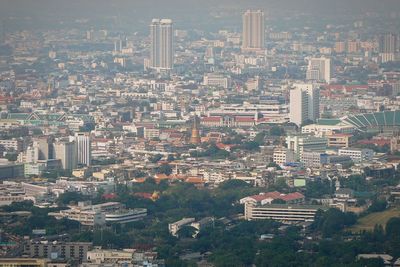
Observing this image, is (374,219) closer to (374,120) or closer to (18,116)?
(374,120)

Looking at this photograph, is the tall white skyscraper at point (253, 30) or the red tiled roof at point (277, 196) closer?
the red tiled roof at point (277, 196)

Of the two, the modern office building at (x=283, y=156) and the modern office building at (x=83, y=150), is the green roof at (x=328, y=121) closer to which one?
the modern office building at (x=283, y=156)

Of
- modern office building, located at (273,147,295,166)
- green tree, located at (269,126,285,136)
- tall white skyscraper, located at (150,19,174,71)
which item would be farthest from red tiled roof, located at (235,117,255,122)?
tall white skyscraper, located at (150,19,174,71)

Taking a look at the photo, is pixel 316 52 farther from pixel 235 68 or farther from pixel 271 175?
pixel 271 175

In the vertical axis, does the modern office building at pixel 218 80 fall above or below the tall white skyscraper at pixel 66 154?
above

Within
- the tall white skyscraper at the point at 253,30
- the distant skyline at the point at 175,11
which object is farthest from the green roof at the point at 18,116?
the tall white skyscraper at the point at 253,30

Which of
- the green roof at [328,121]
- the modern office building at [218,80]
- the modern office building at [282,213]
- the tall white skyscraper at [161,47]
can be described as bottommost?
the modern office building at [282,213]

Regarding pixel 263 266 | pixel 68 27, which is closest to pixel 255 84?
pixel 68 27

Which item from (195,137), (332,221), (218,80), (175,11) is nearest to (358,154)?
(195,137)
